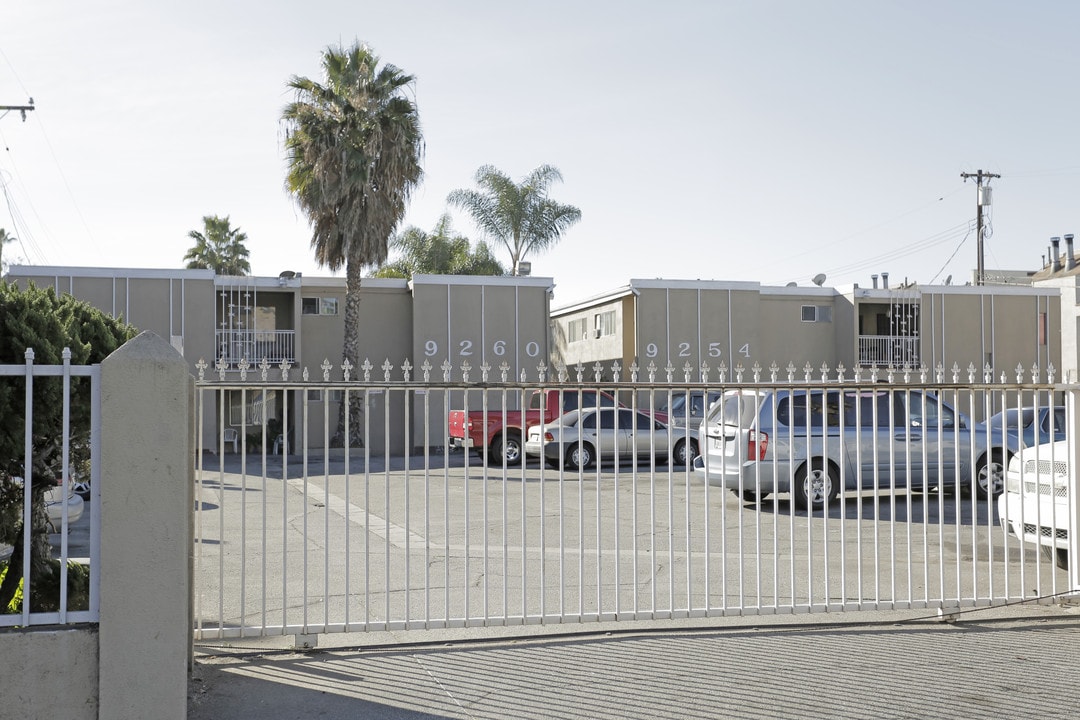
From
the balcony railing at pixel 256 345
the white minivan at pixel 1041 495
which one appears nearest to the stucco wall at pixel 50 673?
the white minivan at pixel 1041 495

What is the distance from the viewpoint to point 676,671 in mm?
6352

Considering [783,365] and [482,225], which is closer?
[783,365]

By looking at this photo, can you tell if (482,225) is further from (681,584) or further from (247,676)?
(247,676)

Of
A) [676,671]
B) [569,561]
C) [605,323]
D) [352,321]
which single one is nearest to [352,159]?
[352,321]

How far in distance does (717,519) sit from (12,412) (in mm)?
9361

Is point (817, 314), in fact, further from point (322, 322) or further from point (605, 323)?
point (322, 322)

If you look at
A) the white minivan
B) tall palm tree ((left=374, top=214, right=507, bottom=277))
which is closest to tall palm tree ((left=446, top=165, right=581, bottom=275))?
tall palm tree ((left=374, top=214, right=507, bottom=277))

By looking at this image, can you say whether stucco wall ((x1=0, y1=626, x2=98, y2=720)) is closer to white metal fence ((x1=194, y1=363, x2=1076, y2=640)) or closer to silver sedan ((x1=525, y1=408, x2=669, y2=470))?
white metal fence ((x1=194, y1=363, x2=1076, y2=640))

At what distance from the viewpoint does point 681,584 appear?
30.8 ft

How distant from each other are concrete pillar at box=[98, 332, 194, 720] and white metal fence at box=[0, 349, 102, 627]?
109 mm

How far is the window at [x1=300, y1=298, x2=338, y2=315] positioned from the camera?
32625 millimetres

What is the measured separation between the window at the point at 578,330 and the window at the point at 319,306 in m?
9.26

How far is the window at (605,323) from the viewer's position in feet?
115

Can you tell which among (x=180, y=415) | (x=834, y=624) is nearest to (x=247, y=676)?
(x=180, y=415)
